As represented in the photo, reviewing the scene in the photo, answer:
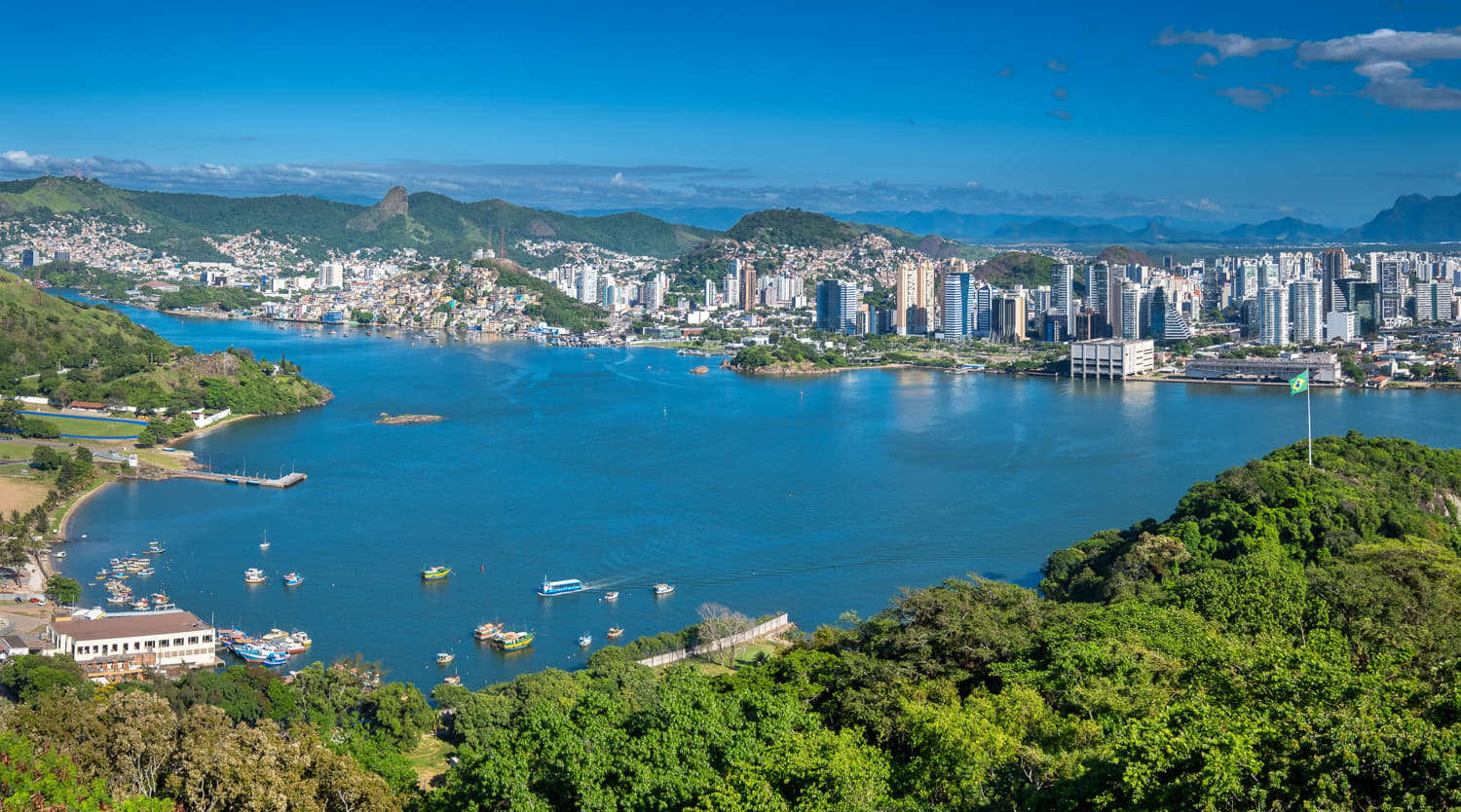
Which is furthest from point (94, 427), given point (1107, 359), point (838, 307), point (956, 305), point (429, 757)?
point (956, 305)

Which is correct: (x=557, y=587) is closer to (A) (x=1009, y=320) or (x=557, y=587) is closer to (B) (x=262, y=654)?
(B) (x=262, y=654)

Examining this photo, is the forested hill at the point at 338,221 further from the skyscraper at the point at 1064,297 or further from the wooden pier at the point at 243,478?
the wooden pier at the point at 243,478

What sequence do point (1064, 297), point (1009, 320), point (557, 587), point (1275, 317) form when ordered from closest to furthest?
point (557, 587)
point (1275, 317)
point (1009, 320)
point (1064, 297)

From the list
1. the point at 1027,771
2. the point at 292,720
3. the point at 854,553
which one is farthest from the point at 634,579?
the point at 1027,771

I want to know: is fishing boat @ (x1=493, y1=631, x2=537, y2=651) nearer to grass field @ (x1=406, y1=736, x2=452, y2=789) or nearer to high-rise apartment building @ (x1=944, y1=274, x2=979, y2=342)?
grass field @ (x1=406, y1=736, x2=452, y2=789)

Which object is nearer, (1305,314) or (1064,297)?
(1305,314)

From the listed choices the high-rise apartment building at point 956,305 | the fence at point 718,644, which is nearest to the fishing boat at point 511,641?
the fence at point 718,644

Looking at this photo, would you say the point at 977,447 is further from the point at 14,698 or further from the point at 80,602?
the point at 14,698
